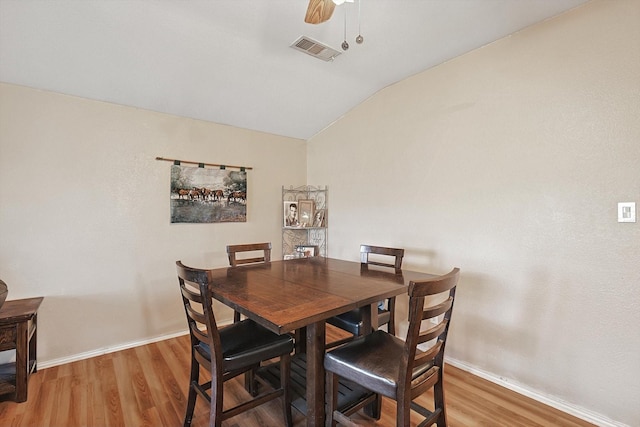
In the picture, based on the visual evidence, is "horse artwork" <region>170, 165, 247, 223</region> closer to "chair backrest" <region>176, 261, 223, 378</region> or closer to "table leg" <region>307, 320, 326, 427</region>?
"chair backrest" <region>176, 261, 223, 378</region>

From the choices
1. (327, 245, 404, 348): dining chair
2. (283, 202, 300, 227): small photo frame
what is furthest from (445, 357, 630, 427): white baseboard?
(283, 202, 300, 227): small photo frame

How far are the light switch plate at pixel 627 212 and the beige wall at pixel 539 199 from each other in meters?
0.03

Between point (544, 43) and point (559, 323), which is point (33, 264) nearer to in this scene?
point (559, 323)

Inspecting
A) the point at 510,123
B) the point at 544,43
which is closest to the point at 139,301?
the point at 510,123

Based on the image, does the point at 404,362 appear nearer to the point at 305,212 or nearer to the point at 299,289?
the point at 299,289

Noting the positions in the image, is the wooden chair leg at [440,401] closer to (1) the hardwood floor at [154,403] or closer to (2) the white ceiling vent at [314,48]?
(1) the hardwood floor at [154,403]

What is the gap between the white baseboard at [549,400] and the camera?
1789 millimetres

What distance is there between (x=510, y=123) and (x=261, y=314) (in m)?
2.11

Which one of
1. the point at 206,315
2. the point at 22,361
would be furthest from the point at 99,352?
the point at 206,315

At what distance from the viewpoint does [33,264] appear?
2.36 metres

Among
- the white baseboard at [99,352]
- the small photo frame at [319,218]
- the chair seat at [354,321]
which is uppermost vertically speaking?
the small photo frame at [319,218]

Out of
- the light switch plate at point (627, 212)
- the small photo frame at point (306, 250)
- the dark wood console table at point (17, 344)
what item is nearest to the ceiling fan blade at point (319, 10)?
the light switch plate at point (627, 212)

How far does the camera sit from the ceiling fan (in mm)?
1542

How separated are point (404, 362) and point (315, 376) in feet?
1.45
